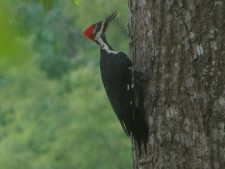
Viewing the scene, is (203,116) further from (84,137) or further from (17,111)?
(17,111)

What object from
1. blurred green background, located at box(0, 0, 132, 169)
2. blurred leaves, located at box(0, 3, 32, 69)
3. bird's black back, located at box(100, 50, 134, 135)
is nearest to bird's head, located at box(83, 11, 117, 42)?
bird's black back, located at box(100, 50, 134, 135)

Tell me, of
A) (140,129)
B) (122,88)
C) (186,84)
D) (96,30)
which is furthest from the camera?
(96,30)

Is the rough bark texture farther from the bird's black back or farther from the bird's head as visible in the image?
the bird's head

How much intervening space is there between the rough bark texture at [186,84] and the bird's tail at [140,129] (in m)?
0.05

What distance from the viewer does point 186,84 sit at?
2.82 m

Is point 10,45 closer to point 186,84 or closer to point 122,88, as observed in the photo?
point 186,84

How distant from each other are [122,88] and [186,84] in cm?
79

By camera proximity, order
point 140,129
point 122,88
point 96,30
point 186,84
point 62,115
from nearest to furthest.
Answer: point 186,84 < point 140,129 < point 122,88 < point 96,30 < point 62,115

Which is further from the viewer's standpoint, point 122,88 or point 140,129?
point 122,88

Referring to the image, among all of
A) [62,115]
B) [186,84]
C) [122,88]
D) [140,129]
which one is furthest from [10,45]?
[62,115]

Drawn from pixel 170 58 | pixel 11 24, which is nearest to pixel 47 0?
pixel 170 58

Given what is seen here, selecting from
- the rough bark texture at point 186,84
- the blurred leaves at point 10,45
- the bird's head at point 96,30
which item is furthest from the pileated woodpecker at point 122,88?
the blurred leaves at point 10,45

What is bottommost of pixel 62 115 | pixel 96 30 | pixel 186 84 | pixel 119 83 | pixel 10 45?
pixel 62 115

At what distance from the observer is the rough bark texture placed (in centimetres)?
276
